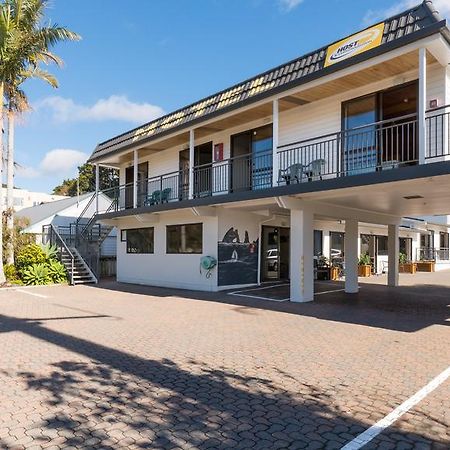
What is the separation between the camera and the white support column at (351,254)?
15.2m

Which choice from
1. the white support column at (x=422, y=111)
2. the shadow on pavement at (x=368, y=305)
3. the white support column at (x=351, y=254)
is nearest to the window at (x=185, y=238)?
the shadow on pavement at (x=368, y=305)

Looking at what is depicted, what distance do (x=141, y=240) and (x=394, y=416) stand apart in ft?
52.2

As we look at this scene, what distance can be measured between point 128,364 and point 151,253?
12.5 metres

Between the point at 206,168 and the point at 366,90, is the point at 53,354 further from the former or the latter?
the point at 206,168

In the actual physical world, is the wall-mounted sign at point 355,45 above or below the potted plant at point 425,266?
→ above

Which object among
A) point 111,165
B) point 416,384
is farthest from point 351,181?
point 111,165

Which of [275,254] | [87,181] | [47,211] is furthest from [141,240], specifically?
[87,181]

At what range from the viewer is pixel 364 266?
23.1 metres

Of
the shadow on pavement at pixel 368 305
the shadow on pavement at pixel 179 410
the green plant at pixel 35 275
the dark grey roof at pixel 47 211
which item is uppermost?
the dark grey roof at pixel 47 211

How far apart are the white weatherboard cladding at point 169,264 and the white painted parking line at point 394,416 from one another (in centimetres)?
1021

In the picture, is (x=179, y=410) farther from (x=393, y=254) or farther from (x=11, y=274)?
(x=11, y=274)

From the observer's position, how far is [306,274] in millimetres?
12367

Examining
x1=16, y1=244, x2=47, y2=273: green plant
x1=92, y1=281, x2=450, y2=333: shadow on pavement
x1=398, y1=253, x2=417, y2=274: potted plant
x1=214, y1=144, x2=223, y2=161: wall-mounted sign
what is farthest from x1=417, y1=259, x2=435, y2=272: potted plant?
x1=16, y1=244, x2=47, y2=273: green plant

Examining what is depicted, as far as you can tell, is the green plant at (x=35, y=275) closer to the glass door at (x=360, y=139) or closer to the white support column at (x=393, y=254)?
the glass door at (x=360, y=139)
